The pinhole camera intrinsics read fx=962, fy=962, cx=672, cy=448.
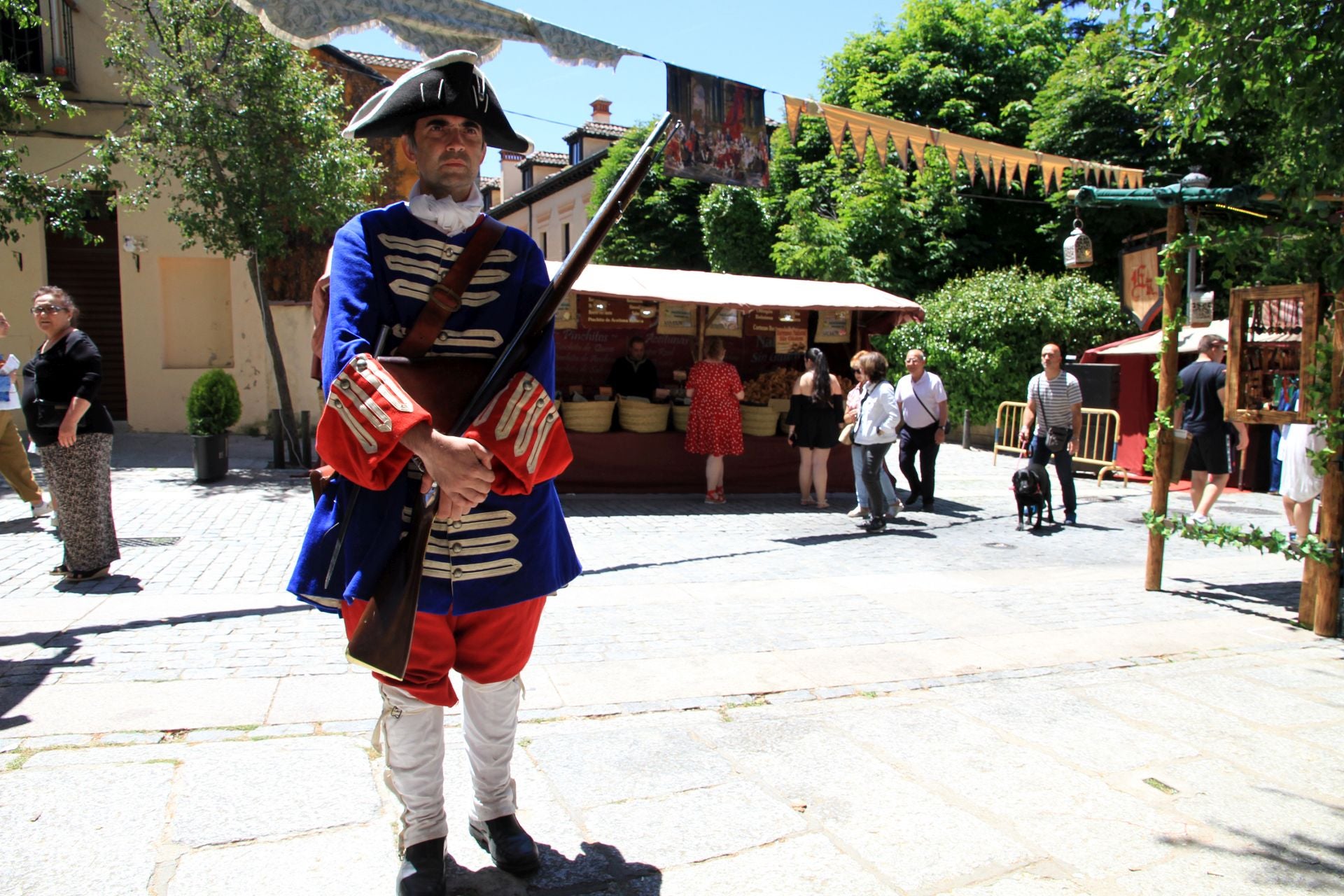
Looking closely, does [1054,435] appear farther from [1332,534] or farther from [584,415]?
[584,415]

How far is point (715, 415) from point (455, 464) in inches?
324

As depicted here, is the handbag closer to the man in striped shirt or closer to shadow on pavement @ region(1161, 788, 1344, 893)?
the man in striped shirt

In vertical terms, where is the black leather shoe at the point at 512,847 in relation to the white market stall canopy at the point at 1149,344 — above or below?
below

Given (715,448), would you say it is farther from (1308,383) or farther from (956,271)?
(956,271)

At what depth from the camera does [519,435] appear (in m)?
2.36

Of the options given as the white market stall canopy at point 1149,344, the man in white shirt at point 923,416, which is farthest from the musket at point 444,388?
the white market stall canopy at point 1149,344

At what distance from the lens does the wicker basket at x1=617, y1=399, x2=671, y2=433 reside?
1063 centimetres

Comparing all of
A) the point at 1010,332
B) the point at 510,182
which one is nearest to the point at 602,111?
the point at 510,182

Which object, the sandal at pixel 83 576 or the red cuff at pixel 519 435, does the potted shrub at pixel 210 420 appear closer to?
the sandal at pixel 83 576

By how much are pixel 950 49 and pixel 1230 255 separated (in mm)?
24565

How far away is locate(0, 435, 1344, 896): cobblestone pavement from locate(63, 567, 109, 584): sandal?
0.20 m

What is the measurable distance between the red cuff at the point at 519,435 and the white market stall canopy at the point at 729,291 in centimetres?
750

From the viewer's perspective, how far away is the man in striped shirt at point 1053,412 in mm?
9242

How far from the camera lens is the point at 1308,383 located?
18.2ft
